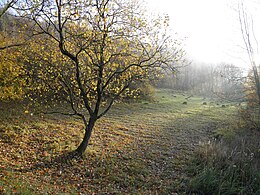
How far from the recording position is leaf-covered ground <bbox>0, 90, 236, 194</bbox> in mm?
5375

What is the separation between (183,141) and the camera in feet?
36.0

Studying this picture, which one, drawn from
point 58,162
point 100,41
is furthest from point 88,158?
point 100,41

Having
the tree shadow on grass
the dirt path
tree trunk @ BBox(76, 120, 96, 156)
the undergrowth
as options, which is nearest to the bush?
the undergrowth

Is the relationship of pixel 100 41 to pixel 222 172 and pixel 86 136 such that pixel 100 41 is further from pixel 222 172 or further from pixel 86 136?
pixel 222 172

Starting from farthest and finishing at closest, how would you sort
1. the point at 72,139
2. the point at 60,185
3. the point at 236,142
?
1. the point at 236,142
2. the point at 72,139
3. the point at 60,185

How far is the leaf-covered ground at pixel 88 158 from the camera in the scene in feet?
17.6

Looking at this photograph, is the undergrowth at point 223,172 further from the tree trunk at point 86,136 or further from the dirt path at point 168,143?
the tree trunk at point 86,136

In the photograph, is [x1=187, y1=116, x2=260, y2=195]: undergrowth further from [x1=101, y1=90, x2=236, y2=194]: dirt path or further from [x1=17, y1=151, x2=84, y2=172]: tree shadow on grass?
[x1=17, y1=151, x2=84, y2=172]: tree shadow on grass

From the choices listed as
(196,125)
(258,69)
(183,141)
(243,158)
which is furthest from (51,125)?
(258,69)

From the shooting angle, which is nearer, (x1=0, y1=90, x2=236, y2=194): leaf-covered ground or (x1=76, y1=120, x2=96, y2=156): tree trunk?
(x1=0, y1=90, x2=236, y2=194): leaf-covered ground

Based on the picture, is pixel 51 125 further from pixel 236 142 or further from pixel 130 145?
pixel 236 142

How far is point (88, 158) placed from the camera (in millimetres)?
7125

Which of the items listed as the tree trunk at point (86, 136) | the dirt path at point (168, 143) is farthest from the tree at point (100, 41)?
the dirt path at point (168, 143)

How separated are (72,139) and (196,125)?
968 centimetres
